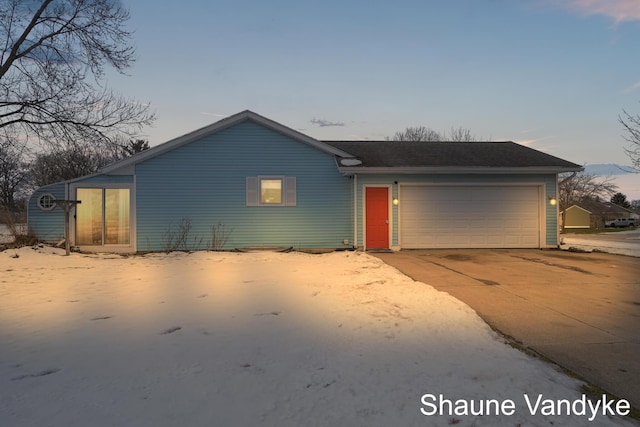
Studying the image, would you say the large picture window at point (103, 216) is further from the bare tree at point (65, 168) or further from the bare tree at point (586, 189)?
the bare tree at point (586, 189)

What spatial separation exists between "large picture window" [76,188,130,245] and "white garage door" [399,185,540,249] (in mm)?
9665

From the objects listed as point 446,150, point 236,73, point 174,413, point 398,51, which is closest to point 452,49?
point 398,51

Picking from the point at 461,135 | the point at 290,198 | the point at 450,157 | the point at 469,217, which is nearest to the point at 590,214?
the point at 461,135

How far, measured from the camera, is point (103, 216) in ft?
39.3

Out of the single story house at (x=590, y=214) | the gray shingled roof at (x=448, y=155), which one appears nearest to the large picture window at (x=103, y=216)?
the gray shingled roof at (x=448, y=155)

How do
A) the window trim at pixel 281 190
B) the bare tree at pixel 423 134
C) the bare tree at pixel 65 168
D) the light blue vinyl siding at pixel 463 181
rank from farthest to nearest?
the bare tree at pixel 423 134 < the bare tree at pixel 65 168 < the light blue vinyl siding at pixel 463 181 < the window trim at pixel 281 190

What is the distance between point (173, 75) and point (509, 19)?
1255 centimetres

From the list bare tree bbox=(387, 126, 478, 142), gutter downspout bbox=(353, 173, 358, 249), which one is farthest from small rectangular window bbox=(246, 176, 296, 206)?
bare tree bbox=(387, 126, 478, 142)

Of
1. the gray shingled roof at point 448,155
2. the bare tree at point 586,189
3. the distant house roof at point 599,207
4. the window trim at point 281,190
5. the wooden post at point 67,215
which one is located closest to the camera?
the wooden post at point 67,215

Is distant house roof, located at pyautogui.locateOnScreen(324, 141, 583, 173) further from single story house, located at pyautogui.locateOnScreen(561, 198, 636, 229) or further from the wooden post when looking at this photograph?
single story house, located at pyautogui.locateOnScreen(561, 198, 636, 229)

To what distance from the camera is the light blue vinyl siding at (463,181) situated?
1237cm

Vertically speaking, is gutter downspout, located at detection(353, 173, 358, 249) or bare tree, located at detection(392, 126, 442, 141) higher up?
bare tree, located at detection(392, 126, 442, 141)

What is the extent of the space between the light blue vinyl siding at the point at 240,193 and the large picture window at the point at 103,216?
0.58 metres

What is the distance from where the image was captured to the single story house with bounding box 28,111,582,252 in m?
11.9
